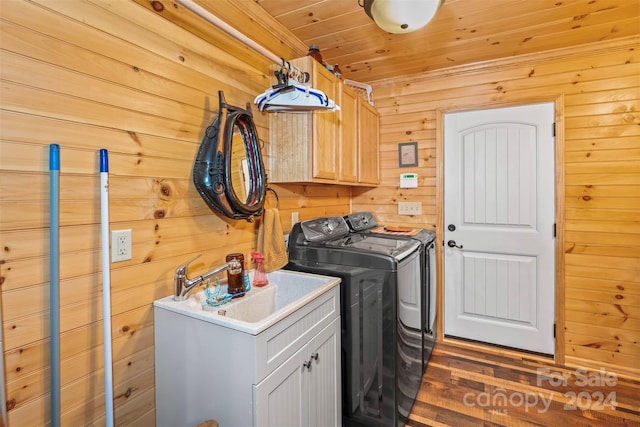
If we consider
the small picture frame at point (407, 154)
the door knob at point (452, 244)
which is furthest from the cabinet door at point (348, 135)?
the door knob at point (452, 244)

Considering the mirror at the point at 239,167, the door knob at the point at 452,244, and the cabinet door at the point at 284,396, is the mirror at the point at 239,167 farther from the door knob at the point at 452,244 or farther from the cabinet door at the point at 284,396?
the door knob at the point at 452,244

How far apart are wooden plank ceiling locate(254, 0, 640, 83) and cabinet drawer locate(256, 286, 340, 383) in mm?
1576

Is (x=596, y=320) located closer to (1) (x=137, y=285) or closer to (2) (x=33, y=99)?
(1) (x=137, y=285)

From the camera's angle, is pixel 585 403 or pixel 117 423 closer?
pixel 117 423

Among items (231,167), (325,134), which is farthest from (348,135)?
(231,167)

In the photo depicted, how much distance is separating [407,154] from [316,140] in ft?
4.29

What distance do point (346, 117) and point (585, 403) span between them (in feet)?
7.88

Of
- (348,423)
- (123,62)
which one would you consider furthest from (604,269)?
(123,62)

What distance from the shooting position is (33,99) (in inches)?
36.9

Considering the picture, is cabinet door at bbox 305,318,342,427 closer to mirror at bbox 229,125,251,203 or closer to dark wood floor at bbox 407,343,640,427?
dark wood floor at bbox 407,343,640,427

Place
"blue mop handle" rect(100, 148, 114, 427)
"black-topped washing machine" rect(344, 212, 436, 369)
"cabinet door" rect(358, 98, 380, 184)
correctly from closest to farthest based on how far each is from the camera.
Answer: "blue mop handle" rect(100, 148, 114, 427)
"black-topped washing machine" rect(344, 212, 436, 369)
"cabinet door" rect(358, 98, 380, 184)

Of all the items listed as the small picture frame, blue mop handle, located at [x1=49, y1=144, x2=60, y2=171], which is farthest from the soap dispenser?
the small picture frame

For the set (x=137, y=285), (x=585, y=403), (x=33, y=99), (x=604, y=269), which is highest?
(x=33, y=99)

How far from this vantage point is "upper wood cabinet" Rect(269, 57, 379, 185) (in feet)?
6.05
